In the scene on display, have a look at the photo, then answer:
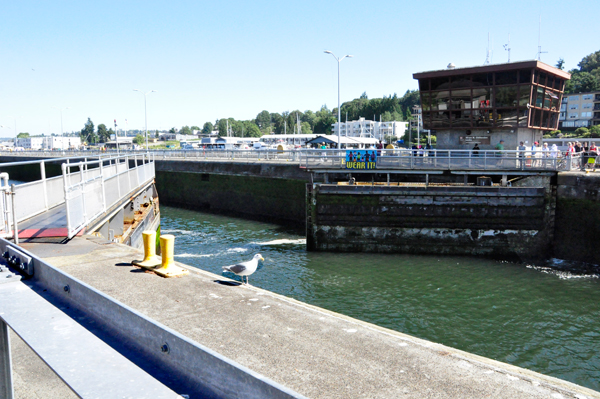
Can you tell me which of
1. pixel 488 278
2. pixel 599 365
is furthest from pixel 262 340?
pixel 488 278

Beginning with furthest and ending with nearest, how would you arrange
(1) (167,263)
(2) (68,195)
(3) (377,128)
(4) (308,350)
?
(3) (377,128)
(2) (68,195)
(1) (167,263)
(4) (308,350)

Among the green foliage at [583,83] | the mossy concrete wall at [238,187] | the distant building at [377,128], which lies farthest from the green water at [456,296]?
the distant building at [377,128]

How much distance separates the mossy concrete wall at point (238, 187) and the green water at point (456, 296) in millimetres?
7781

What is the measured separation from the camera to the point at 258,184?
36.8m

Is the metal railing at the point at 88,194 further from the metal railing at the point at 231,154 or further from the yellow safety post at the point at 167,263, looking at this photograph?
the metal railing at the point at 231,154

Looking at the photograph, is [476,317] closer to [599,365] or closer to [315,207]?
[599,365]

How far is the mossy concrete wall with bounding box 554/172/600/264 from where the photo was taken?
→ 21609mm

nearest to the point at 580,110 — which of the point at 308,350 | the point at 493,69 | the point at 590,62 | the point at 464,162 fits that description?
the point at 590,62

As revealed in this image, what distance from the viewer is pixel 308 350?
620 centimetres

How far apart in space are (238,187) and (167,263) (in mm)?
29326

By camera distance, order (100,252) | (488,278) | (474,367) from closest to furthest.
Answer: (474,367), (100,252), (488,278)

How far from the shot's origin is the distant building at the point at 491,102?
3094 cm

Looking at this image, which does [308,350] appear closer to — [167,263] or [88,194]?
[167,263]

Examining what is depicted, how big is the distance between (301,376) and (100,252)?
6942 mm
